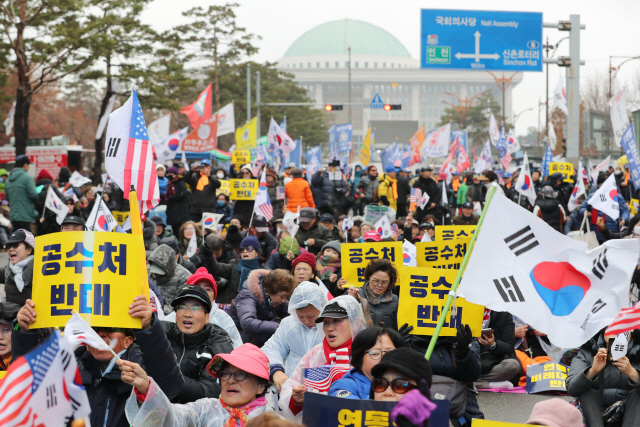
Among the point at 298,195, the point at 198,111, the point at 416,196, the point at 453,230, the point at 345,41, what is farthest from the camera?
the point at 345,41

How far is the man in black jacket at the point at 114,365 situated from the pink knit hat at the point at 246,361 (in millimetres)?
267

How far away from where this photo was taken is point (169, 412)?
10.7 feet

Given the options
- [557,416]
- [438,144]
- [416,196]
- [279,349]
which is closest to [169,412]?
[557,416]

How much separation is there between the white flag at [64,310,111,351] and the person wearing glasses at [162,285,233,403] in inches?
50.4

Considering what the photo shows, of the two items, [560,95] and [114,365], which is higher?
[560,95]

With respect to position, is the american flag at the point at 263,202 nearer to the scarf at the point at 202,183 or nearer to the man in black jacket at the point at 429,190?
the scarf at the point at 202,183

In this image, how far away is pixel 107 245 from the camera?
3531 millimetres

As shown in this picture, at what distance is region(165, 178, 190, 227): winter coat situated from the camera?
45.2 feet

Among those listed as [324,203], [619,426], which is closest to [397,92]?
[324,203]

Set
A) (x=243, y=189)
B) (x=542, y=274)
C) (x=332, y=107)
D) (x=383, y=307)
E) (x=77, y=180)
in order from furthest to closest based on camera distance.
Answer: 1. (x=332, y=107)
2. (x=77, y=180)
3. (x=243, y=189)
4. (x=383, y=307)
5. (x=542, y=274)

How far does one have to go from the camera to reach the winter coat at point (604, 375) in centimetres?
460

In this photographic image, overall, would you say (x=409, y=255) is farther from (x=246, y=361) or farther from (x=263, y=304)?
(x=246, y=361)

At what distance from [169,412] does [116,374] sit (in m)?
0.34

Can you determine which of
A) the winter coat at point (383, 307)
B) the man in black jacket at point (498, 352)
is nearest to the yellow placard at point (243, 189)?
the man in black jacket at point (498, 352)
